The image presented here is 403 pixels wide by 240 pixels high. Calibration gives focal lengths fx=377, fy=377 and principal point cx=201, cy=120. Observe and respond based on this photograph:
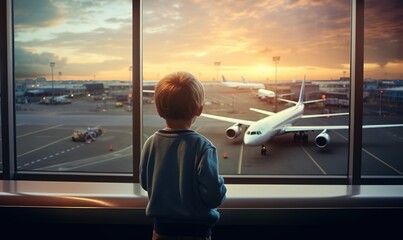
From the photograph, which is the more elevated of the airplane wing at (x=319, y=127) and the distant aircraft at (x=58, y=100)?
the distant aircraft at (x=58, y=100)

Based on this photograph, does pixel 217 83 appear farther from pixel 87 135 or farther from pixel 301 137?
pixel 87 135

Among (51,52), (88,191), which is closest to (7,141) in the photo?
(51,52)

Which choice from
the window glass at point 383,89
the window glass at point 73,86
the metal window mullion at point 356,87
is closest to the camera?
the metal window mullion at point 356,87

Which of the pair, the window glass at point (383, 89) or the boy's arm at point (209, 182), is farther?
the window glass at point (383, 89)

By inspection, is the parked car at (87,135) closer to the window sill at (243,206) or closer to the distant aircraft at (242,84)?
the window sill at (243,206)

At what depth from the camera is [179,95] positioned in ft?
4.16

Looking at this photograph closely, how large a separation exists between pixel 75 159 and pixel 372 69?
8.75 ft

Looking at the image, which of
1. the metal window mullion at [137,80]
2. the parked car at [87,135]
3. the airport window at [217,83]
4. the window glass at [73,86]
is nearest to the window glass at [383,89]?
the airport window at [217,83]

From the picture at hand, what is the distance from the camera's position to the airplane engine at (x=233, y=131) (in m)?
3.41

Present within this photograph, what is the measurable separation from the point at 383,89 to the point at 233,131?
1320 millimetres

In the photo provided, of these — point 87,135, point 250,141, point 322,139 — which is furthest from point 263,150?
point 87,135

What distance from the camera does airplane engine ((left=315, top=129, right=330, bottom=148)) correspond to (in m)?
3.33

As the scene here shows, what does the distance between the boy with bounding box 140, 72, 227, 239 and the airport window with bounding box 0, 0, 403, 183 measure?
1.79 metres

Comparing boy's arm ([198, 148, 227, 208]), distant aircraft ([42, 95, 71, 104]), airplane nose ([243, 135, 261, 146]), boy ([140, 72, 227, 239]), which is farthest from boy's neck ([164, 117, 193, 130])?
distant aircraft ([42, 95, 71, 104])
